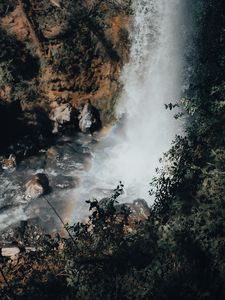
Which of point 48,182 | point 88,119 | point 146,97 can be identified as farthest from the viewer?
point 146,97

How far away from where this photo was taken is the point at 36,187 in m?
14.0

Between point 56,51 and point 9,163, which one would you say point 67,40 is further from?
point 9,163

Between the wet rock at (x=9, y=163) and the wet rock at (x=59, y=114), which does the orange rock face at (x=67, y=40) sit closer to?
the wet rock at (x=59, y=114)

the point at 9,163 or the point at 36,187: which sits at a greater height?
the point at 9,163

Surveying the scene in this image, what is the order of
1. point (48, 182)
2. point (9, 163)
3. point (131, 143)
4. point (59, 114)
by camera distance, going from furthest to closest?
point (59, 114), point (131, 143), point (9, 163), point (48, 182)

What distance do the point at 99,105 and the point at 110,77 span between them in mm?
1252

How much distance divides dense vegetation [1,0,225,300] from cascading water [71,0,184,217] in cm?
619

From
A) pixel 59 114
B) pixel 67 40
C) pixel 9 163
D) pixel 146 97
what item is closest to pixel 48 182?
pixel 9 163

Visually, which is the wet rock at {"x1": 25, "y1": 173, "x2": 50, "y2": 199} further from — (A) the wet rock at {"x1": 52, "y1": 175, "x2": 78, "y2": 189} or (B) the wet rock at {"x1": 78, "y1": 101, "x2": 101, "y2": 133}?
(B) the wet rock at {"x1": 78, "y1": 101, "x2": 101, "y2": 133}

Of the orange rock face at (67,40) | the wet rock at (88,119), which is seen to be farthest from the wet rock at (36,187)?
the orange rock face at (67,40)

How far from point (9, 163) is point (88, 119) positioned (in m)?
3.64

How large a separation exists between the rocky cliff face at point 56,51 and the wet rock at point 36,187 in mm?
2498

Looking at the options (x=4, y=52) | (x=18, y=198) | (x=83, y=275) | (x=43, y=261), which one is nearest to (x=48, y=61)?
(x=4, y=52)

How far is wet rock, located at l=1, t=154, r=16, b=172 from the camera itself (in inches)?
606
